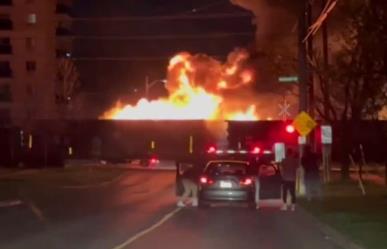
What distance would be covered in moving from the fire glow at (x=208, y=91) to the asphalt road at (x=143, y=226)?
121ft

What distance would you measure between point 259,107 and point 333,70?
1250 inches

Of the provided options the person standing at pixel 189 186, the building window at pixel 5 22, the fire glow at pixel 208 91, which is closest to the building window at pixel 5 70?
the building window at pixel 5 22

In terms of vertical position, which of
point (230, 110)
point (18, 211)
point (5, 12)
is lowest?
point (18, 211)

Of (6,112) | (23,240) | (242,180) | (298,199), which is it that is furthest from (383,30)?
(6,112)

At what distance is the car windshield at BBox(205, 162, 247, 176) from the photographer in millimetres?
26978

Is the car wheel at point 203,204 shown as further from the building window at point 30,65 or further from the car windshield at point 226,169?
the building window at point 30,65

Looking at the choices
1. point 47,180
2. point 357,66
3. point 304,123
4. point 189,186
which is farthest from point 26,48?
point 189,186

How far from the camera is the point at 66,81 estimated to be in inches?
3497

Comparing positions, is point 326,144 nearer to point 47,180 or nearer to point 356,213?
point 47,180

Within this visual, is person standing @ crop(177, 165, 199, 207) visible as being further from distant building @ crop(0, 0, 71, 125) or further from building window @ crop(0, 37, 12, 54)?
building window @ crop(0, 37, 12, 54)

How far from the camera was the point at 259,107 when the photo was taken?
71.5 meters

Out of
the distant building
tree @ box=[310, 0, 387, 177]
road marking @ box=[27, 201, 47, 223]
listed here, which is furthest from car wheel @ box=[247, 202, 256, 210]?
the distant building

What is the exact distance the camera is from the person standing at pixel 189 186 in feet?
95.1

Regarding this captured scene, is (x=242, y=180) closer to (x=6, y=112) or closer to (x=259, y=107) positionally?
(x=259, y=107)
